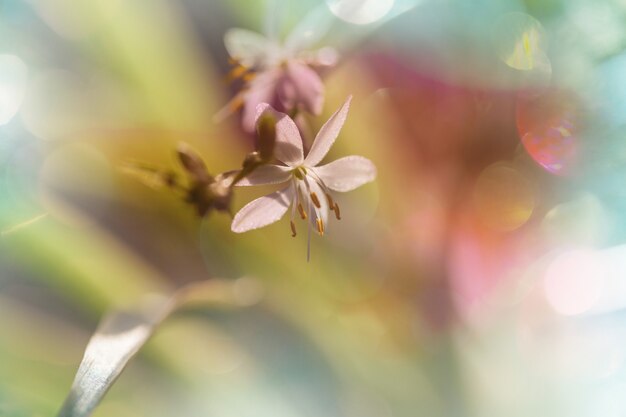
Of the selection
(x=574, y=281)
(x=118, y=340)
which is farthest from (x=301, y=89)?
(x=574, y=281)

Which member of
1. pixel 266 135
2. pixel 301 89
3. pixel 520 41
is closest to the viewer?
pixel 266 135

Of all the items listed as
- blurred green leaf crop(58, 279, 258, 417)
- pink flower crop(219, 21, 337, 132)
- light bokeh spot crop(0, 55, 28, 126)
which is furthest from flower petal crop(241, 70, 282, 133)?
light bokeh spot crop(0, 55, 28, 126)

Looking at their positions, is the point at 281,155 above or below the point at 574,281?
below

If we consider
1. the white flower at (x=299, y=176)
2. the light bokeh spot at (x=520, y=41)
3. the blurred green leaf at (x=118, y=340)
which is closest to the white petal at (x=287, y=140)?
the white flower at (x=299, y=176)

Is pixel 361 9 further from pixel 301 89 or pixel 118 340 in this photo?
pixel 118 340

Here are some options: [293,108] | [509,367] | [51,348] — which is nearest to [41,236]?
[51,348]

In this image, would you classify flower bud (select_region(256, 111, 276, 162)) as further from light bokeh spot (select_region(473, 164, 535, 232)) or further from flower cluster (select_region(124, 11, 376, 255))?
light bokeh spot (select_region(473, 164, 535, 232))

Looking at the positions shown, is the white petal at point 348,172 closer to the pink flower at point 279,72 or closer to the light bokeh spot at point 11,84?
the pink flower at point 279,72

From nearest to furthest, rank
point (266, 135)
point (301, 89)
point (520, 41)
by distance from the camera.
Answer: point (266, 135) → point (301, 89) → point (520, 41)
